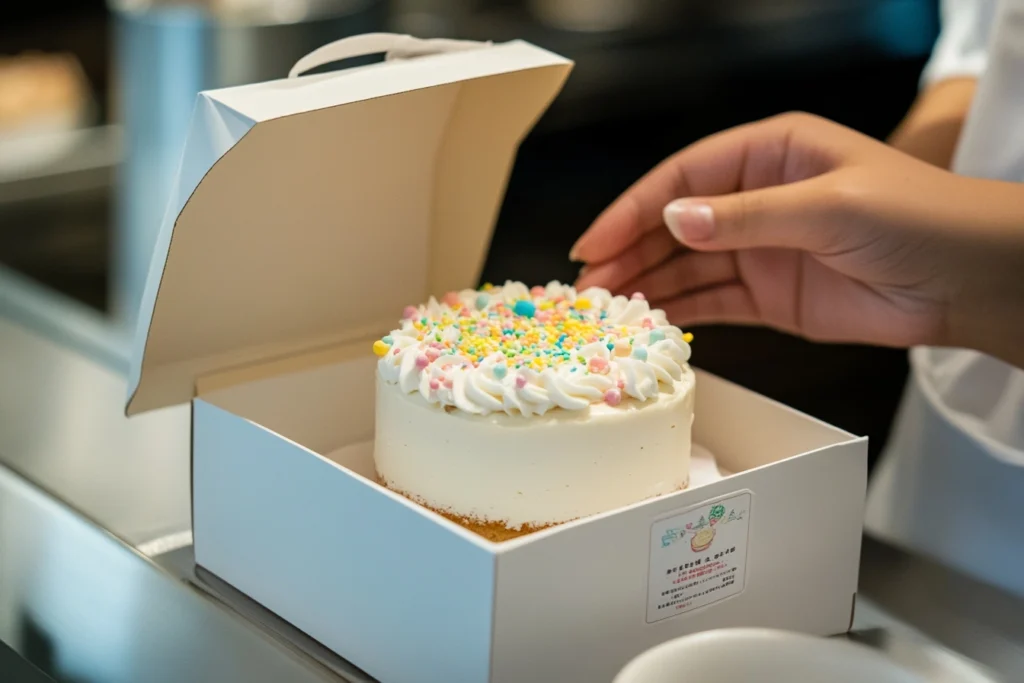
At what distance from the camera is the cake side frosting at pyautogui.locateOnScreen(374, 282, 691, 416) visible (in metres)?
0.91

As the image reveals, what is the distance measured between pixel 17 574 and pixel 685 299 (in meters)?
0.69

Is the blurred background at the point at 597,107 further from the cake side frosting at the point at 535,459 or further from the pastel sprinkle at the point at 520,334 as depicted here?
the cake side frosting at the point at 535,459

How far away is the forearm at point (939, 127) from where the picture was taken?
139cm

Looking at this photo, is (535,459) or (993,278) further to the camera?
(993,278)

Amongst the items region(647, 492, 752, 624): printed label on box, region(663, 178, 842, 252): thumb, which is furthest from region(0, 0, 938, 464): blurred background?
region(647, 492, 752, 624): printed label on box

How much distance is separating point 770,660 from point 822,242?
0.41 m

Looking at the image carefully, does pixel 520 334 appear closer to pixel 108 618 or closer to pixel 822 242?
pixel 822 242

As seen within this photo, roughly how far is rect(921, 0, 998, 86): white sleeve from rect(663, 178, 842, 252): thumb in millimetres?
485

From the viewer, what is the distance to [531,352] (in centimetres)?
98

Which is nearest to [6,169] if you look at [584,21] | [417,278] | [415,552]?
[584,21]

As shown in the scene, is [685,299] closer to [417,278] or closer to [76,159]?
[417,278]

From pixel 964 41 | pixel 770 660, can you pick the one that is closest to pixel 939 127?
pixel 964 41

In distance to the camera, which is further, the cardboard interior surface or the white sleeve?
the white sleeve

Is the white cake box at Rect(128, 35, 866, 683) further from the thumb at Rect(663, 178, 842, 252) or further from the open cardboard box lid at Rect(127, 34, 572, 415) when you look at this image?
the thumb at Rect(663, 178, 842, 252)
